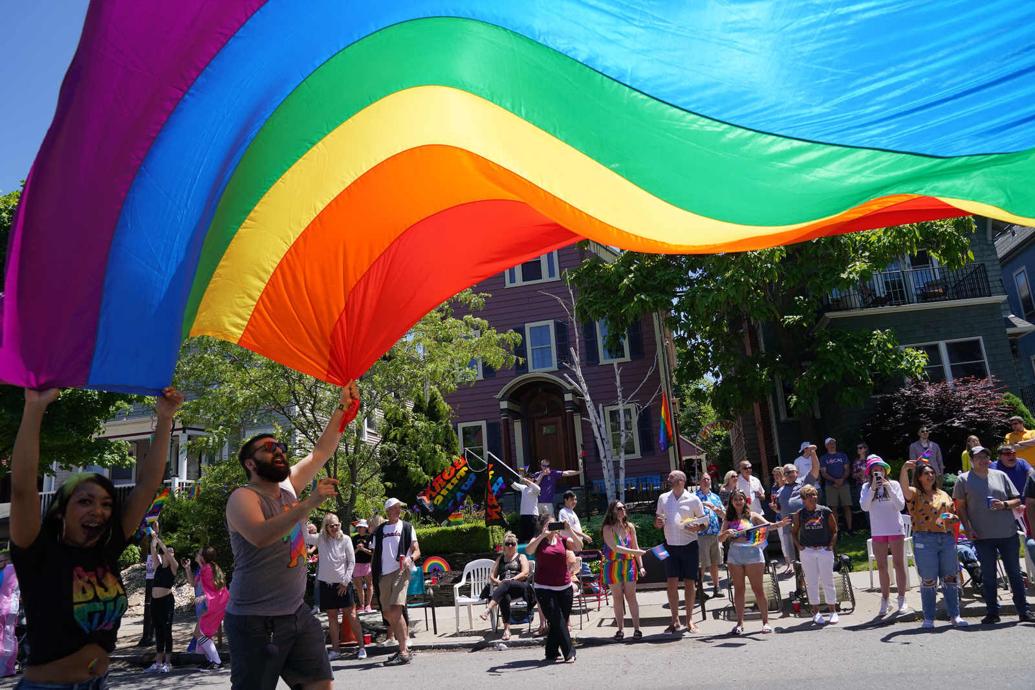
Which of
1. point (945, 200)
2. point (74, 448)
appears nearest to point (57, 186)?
point (945, 200)

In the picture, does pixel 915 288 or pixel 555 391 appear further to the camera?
pixel 555 391

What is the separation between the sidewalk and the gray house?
11.3m

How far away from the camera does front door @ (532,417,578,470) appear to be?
99.9 ft

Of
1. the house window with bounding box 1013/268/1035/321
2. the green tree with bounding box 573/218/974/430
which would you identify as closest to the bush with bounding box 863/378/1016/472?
the green tree with bounding box 573/218/974/430

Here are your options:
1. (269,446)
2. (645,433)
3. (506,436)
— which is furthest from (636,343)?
(269,446)

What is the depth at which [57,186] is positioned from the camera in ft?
11.9

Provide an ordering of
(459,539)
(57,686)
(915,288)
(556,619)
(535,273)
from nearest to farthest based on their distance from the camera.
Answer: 1. (57,686)
2. (556,619)
3. (459,539)
4. (915,288)
5. (535,273)

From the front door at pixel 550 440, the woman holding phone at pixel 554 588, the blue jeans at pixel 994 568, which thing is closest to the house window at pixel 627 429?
the front door at pixel 550 440

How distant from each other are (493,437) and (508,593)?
18.8 m

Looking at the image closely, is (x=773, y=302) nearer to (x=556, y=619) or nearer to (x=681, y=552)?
(x=681, y=552)

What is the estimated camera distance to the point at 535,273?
104ft

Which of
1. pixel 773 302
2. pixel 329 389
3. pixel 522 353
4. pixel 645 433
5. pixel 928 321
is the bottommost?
pixel 329 389

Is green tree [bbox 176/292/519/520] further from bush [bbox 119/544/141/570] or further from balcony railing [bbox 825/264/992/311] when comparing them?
balcony railing [bbox 825/264/992/311]

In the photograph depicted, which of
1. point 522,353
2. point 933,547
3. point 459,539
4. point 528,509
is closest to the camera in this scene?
point 933,547
